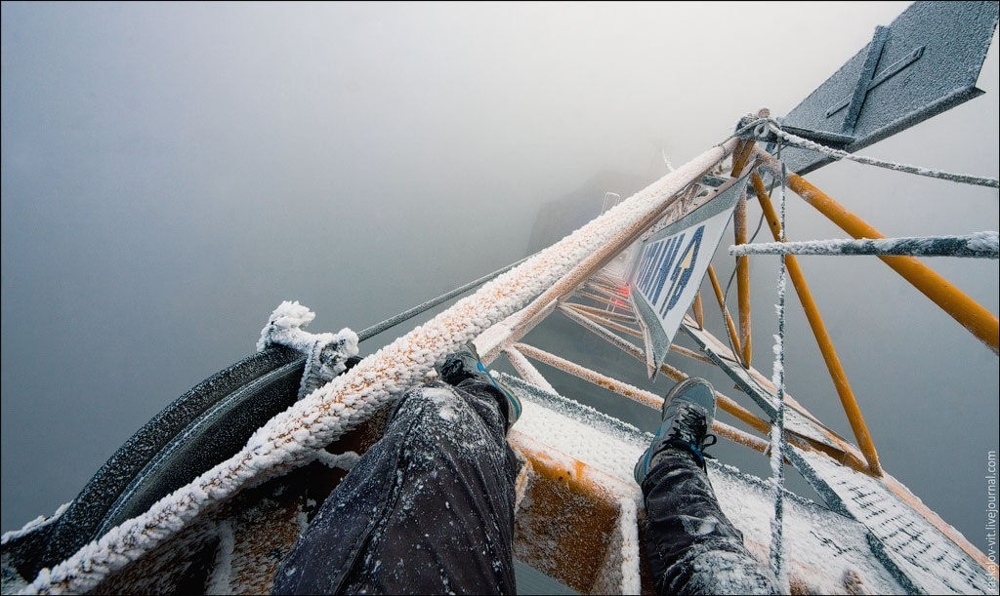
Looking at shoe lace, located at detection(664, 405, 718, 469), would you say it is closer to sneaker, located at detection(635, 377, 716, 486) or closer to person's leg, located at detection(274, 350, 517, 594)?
sneaker, located at detection(635, 377, 716, 486)

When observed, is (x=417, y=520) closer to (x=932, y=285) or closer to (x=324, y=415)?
(x=324, y=415)

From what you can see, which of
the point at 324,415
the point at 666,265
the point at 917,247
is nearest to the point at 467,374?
the point at 324,415

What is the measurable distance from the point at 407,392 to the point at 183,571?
29.0 inches

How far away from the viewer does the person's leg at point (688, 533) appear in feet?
2.88

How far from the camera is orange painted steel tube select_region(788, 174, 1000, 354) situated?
3.20 ft

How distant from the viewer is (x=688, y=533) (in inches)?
40.9

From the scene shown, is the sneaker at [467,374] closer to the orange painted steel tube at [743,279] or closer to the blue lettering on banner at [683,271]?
the blue lettering on banner at [683,271]

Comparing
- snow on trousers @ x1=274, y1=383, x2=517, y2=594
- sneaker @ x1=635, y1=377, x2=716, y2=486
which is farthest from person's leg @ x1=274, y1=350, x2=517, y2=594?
sneaker @ x1=635, y1=377, x2=716, y2=486

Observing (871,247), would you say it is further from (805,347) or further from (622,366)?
(805,347)

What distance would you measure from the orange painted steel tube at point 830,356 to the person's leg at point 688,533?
4.39ft

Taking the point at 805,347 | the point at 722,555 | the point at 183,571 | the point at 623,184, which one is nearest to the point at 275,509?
the point at 183,571

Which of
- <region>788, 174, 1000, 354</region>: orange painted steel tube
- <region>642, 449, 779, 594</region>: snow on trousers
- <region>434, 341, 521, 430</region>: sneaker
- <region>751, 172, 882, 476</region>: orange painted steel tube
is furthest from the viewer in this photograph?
<region>751, 172, 882, 476</region>: orange painted steel tube

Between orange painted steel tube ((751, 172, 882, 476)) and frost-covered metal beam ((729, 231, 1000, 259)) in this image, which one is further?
orange painted steel tube ((751, 172, 882, 476))

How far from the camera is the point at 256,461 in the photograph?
84cm
